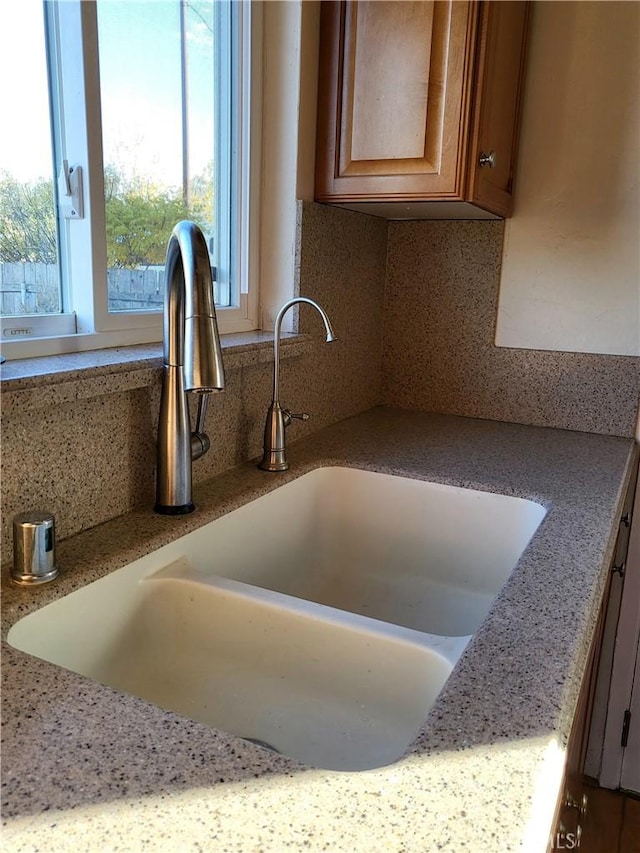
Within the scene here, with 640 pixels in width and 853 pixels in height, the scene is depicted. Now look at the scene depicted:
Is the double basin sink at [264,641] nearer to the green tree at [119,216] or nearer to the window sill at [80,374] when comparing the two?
the window sill at [80,374]

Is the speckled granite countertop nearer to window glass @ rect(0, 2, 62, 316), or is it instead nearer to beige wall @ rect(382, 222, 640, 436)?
window glass @ rect(0, 2, 62, 316)

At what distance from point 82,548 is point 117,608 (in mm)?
99

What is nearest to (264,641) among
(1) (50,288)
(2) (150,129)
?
(1) (50,288)

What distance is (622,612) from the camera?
1.85 meters

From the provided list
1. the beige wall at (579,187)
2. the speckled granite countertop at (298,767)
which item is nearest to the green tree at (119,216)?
the speckled granite countertop at (298,767)

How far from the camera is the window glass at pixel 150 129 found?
A: 1121 mm

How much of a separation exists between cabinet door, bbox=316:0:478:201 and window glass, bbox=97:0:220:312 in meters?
0.27

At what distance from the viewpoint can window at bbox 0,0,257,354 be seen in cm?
99

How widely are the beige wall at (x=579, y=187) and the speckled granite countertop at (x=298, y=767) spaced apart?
1.05 metres

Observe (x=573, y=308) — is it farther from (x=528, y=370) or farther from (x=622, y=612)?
(x=622, y=612)

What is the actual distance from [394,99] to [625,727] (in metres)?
1.75

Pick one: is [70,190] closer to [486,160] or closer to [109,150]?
[109,150]

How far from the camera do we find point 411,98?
4.60 ft

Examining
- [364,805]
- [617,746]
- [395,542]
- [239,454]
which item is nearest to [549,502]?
[395,542]
